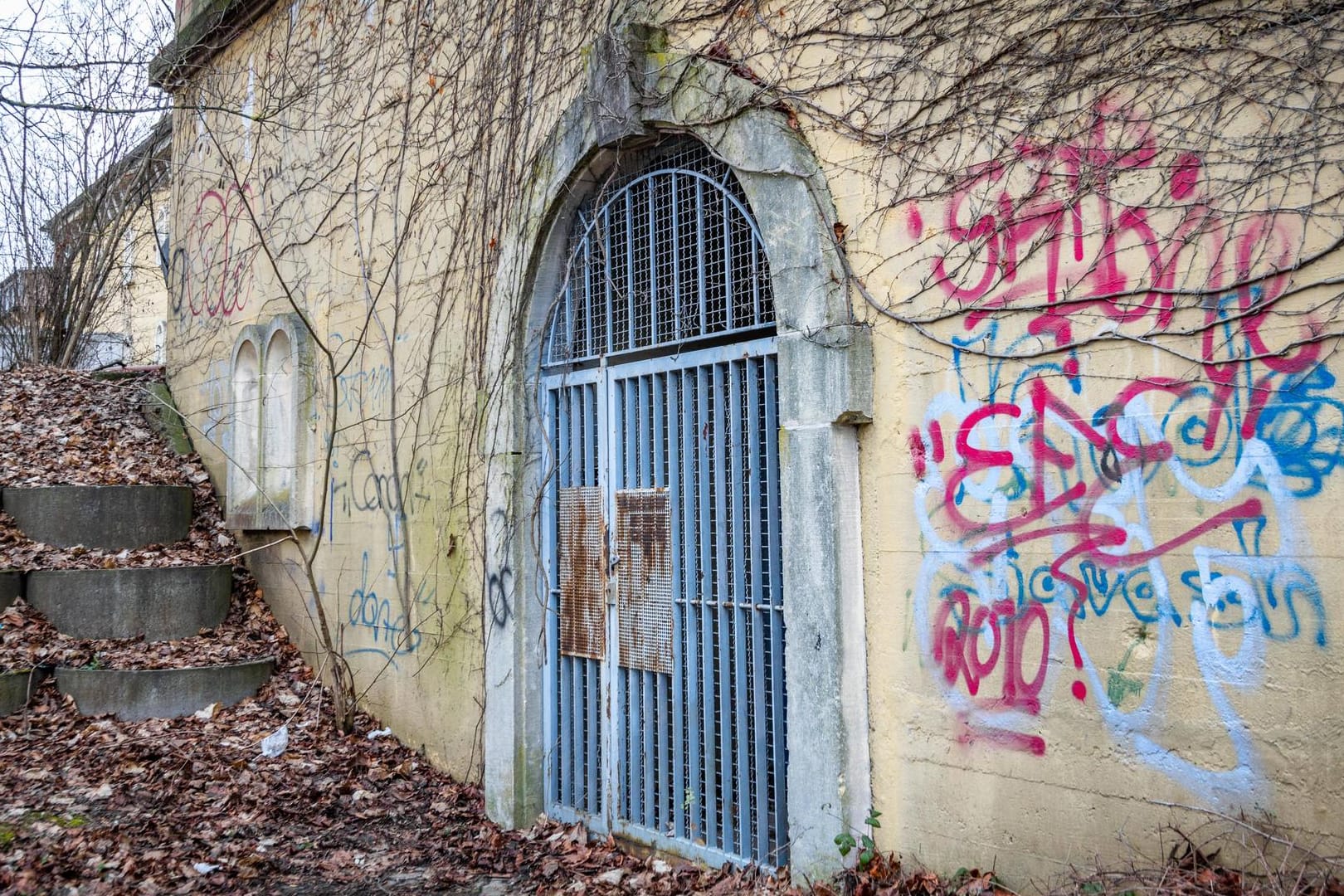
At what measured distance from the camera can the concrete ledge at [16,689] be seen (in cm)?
652

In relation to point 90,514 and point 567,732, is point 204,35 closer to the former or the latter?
point 90,514

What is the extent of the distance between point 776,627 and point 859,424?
0.97 metres

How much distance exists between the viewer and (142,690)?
6.72 metres

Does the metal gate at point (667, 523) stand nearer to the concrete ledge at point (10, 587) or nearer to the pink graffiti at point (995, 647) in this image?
the pink graffiti at point (995, 647)

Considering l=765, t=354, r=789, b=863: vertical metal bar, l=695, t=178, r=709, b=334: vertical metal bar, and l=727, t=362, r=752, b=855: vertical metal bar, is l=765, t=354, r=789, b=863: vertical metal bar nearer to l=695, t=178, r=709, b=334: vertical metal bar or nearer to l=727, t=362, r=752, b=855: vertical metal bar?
l=727, t=362, r=752, b=855: vertical metal bar

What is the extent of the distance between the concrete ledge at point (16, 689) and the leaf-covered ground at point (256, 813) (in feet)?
0.27

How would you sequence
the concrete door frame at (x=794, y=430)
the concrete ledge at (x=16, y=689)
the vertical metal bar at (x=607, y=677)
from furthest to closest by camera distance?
the concrete ledge at (x=16, y=689), the vertical metal bar at (x=607, y=677), the concrete door frame at (x=794, y=430)

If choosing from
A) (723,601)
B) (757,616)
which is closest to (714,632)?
(723,601)

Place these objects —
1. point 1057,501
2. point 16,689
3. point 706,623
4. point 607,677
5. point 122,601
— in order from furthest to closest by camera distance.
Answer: point 122,601 < point 16,689 < point 607,677 < point 706,623 < point 1057,501

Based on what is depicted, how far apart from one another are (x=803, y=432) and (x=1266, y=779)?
196 cm

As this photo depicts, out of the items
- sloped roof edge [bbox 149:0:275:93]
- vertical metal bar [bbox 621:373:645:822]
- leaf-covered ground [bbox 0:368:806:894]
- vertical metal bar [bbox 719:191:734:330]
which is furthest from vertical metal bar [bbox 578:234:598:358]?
sloped roof edge [bbox 149:0:275:93]

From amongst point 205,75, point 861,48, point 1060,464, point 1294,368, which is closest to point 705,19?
point 861,48

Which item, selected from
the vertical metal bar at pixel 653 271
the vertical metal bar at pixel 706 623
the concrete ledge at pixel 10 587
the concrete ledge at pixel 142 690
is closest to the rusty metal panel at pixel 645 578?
the vertical metal bar at pixel 706 623

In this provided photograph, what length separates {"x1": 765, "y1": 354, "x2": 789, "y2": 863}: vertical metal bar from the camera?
4.31m
